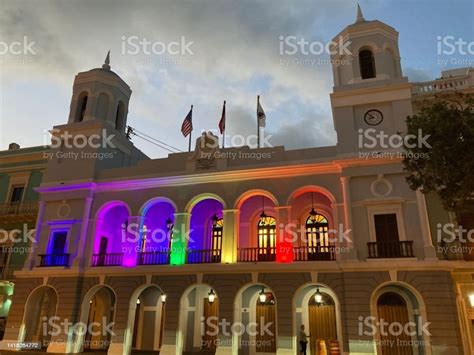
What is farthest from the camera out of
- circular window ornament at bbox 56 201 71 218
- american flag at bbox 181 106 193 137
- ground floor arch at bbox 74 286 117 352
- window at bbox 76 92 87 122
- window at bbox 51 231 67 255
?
window at bbox 76 92 87 122

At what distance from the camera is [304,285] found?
1568 cm

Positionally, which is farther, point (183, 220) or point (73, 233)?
point (73, 233)

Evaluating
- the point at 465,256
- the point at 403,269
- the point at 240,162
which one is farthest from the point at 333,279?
the point at 240,162

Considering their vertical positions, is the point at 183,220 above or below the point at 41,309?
above

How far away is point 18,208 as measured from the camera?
22.6m

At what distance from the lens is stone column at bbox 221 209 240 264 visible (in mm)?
17031

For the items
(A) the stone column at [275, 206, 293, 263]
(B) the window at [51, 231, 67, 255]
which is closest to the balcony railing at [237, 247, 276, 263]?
(A) the stone column at [275, 206, 293, 263]

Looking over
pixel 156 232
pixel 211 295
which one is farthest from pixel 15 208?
pixel 211 295

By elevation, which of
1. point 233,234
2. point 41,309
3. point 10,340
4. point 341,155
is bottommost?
point 10,340

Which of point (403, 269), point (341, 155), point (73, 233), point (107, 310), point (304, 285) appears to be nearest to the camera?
point (403, 269)

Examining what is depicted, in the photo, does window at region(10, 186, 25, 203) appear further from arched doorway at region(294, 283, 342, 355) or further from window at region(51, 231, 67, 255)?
arched doorway at region(294, 283, 342, 355)

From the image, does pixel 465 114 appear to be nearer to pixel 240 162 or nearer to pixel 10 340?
pixel 240 162

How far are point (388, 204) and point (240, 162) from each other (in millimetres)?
6831

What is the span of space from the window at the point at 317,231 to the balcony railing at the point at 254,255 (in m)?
1.76
